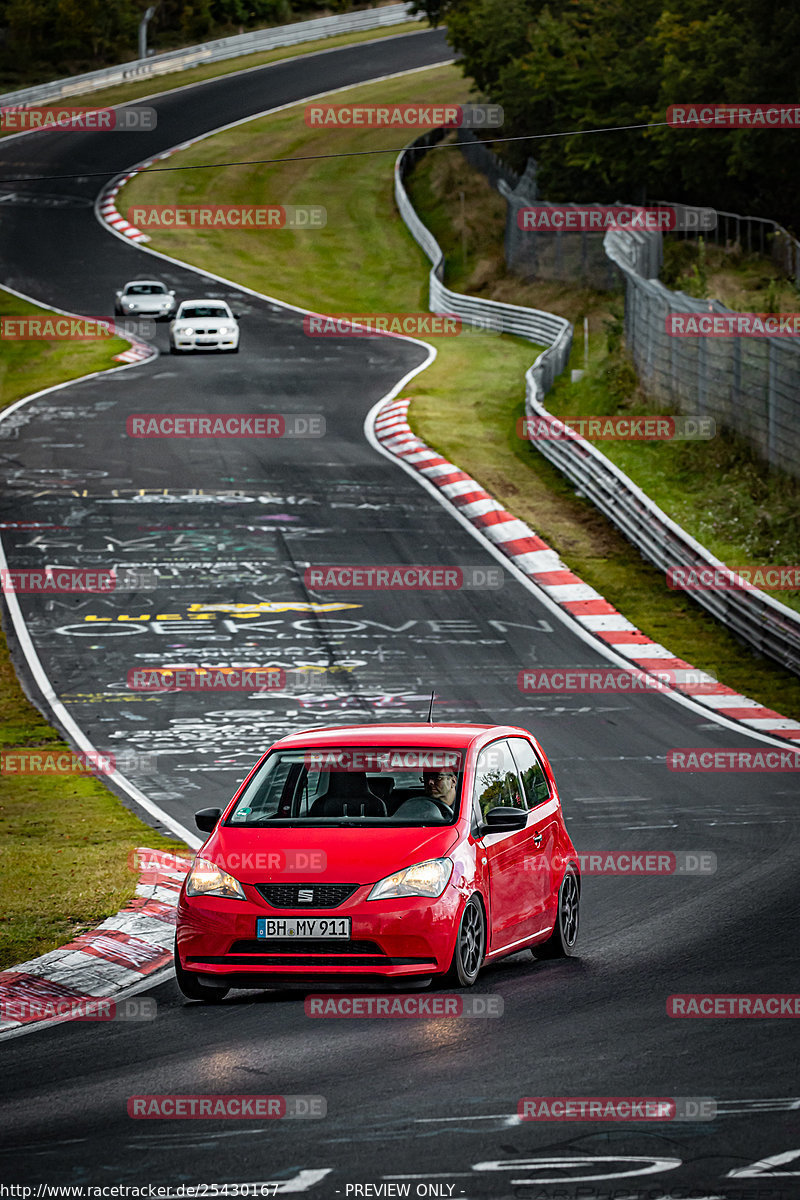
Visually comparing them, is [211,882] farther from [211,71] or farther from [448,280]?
[211,71]

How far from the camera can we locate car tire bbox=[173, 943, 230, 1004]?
31.0 ft

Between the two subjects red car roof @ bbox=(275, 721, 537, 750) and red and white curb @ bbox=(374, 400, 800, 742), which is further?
red and white curb @ bbox=(374, 400, 800, 742)

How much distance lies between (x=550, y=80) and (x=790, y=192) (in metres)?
10.7

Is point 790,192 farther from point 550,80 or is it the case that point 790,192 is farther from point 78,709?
point 78,709

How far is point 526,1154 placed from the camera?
6.66 metres

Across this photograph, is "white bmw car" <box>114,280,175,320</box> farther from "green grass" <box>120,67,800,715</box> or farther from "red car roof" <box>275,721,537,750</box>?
"red car roof" <box>275,721,537,750</box>

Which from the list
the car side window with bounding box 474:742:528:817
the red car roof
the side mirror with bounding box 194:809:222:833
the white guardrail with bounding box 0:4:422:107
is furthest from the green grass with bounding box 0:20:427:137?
the side mirror with bounding box 194:809:222:833

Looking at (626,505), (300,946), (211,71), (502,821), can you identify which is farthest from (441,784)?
(211,71)

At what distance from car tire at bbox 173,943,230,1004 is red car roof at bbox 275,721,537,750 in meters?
1.60

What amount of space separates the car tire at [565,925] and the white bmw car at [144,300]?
4102 cm

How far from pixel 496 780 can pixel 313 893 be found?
1.76 metres

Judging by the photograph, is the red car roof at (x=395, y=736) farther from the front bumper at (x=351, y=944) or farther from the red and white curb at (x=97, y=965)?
the red and white curb at (x=97, y=965)

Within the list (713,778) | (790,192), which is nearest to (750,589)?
(713,778)

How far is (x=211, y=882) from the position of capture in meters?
9.52
